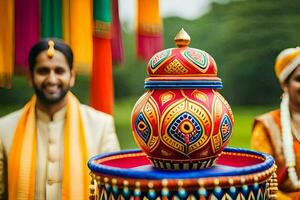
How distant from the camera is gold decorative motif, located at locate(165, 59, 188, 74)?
1126mm

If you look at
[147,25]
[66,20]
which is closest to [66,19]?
[66,20]

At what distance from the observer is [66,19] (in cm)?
228

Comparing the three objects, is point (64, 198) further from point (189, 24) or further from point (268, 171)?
point (189, 24)

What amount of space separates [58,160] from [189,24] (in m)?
2.67

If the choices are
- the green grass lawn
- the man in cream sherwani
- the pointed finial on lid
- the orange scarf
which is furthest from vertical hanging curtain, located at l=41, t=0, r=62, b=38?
the green grass lawn

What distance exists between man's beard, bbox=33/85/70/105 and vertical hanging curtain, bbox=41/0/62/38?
365 millimetres

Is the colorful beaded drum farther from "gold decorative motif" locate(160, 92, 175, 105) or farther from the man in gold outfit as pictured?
the man in gold outfit

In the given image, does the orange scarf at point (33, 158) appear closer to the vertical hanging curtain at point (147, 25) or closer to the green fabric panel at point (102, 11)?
the green fabric panel at point (102, 11)

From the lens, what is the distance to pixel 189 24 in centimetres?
441

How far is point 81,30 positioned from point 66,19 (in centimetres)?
10

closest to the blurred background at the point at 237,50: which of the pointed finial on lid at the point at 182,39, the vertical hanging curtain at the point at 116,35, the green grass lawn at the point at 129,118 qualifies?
the green grass lawn at the point at 129,118

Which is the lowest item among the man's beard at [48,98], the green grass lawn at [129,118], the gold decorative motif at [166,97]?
the green grass lawn at [129,118]

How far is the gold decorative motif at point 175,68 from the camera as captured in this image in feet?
3.69

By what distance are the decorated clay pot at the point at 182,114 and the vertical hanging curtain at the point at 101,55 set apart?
1147mm
